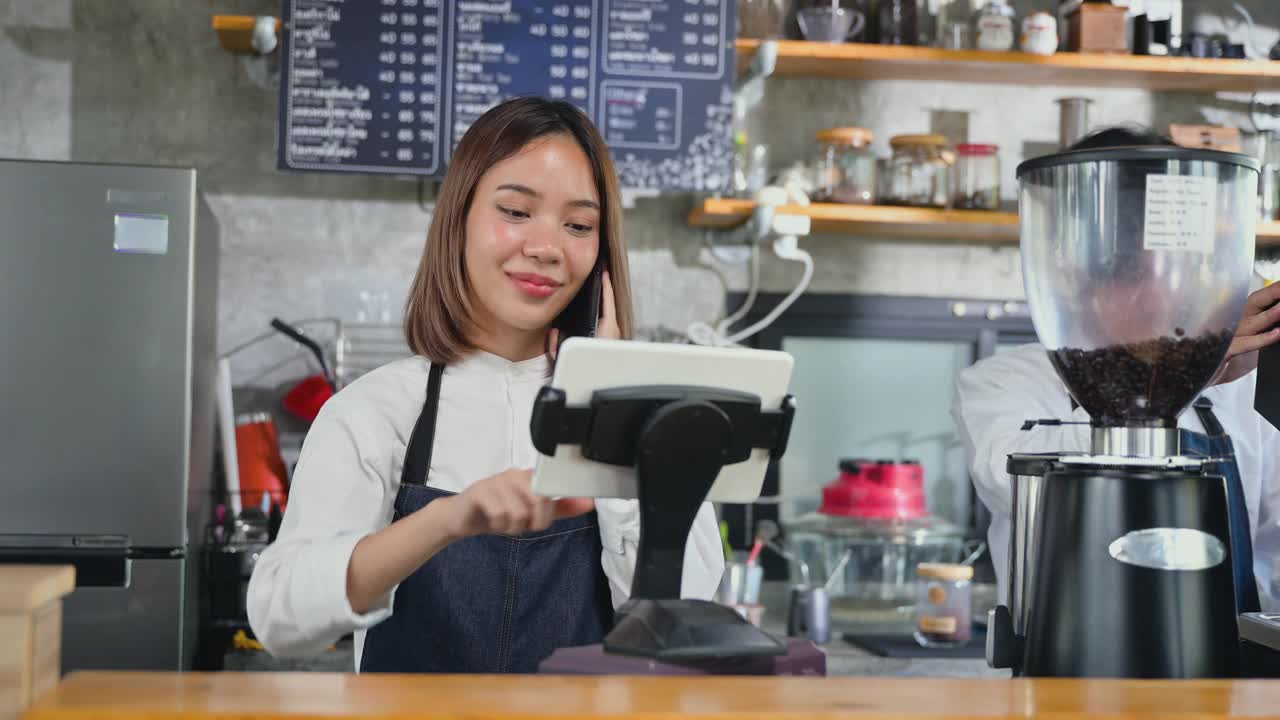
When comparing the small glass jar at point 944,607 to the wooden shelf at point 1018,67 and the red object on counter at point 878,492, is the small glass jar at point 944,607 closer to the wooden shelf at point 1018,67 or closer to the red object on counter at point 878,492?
the red object on counter at point 878,492

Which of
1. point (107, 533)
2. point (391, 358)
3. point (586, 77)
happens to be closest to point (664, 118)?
point (586, 77)

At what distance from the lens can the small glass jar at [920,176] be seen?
118 inches

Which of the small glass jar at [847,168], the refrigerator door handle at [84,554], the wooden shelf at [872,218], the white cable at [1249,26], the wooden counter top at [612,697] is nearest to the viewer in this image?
the wooden counter top at [612,697]

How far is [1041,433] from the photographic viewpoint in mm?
1920

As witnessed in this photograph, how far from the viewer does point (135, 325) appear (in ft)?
7.91

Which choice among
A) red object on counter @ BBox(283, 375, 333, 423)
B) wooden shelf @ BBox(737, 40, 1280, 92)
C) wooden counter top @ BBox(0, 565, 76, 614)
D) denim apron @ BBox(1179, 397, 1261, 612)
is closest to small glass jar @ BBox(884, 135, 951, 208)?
wooden shelf @ BBox(737, 40, 1280, 92)

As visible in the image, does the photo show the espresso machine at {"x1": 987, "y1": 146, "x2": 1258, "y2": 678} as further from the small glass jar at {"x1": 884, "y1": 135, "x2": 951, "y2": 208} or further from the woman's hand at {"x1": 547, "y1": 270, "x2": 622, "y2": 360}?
the small glass jar at {"x1": 884, "y1": 135, "x2": 951, "y2": 208}

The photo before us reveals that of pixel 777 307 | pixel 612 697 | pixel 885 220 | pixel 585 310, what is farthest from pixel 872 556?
pixel 612 697

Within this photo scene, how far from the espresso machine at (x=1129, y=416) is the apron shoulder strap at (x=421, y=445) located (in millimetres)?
597

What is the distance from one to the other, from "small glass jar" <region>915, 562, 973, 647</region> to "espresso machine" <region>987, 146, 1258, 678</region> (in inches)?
55.8

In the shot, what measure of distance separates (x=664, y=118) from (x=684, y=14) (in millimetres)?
242

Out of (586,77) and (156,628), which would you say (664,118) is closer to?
(586,77)

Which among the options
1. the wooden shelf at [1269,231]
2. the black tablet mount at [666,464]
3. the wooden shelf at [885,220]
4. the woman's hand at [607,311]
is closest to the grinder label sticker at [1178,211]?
the black tablet mount at [666,464]

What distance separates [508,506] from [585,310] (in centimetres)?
52
